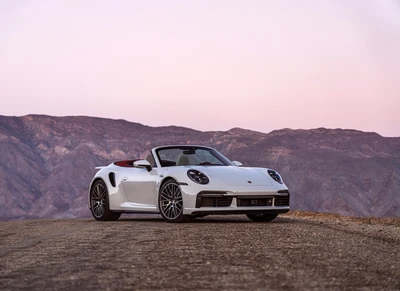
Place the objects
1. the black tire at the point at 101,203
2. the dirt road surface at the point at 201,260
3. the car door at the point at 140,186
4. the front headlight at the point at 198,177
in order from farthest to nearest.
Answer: the black tire at the point at 101,203, the car door at the point at 140,186, the front headlight at the point at 198,177, the dirt road surface at the point at 201,260

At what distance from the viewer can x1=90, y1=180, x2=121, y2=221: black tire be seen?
571 inches

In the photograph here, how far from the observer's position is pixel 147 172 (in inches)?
533

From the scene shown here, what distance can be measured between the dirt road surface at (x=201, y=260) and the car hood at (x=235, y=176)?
1979mm

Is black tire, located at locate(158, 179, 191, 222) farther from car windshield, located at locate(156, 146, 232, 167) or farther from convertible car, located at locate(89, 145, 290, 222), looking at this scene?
car windshield, located at locate(156, 146, 232, 167)

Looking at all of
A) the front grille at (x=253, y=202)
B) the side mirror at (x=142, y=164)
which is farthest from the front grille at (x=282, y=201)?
the side mirror at (x=142, y=164)

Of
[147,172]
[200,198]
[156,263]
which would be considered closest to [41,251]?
[156,263]

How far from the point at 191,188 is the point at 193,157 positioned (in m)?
1.57

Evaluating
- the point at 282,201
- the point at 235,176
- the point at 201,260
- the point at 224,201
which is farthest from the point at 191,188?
the point at 201,260

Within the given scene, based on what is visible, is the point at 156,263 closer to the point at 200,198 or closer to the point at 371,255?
the point at 371,255

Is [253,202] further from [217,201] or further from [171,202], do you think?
[171,202]

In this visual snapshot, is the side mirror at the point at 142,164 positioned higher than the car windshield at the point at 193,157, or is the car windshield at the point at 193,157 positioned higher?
the car windshield at the point at 193,157

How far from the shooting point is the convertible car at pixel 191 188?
40.3 feet

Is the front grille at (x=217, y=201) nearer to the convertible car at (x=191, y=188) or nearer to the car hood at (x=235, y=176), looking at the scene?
the convertible car at (x=191, y=188)

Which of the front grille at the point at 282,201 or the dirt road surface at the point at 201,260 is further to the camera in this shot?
the front grille at the point at 282,201
